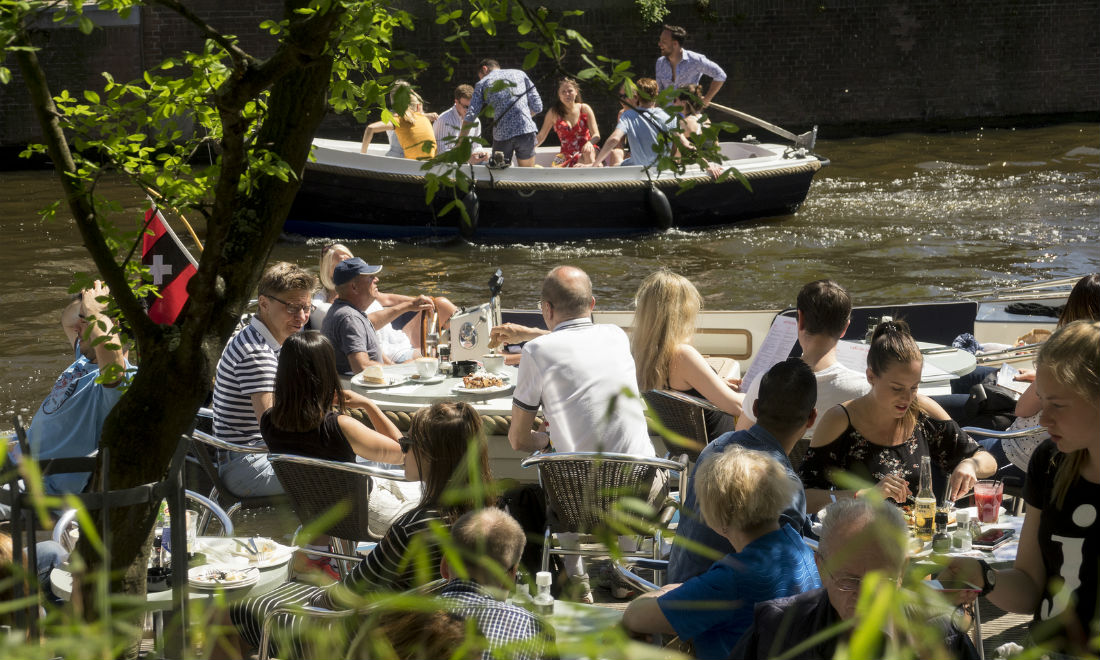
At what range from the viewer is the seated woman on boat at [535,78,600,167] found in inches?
481

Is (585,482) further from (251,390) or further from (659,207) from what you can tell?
(659,207)

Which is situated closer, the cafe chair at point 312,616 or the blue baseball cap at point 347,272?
the cafe chair at point 312,616

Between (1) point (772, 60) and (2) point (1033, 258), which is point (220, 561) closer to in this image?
(2) point (1033, 258)

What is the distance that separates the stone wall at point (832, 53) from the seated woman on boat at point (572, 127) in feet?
21.8

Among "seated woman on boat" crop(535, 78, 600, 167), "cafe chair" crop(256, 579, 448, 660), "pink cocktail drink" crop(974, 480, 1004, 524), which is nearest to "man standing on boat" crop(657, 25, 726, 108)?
"seated woman on boat" crop(535, 78, 600, 167)

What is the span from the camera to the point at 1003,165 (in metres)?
18.0

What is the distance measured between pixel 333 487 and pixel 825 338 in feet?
6.19

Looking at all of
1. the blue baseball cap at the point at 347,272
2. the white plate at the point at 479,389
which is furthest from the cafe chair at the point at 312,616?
the blue baseball cap at the point at 347,272

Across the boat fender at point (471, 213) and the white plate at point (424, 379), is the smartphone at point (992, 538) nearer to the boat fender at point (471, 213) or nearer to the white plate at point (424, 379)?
the white plate at point (424, 379)

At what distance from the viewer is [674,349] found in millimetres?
4902

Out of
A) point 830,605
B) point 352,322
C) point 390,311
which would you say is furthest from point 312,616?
point 390,311

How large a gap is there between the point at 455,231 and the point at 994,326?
24.8ft

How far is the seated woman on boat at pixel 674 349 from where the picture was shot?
486 cm

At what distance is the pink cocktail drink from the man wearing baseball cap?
3136 millimetres
